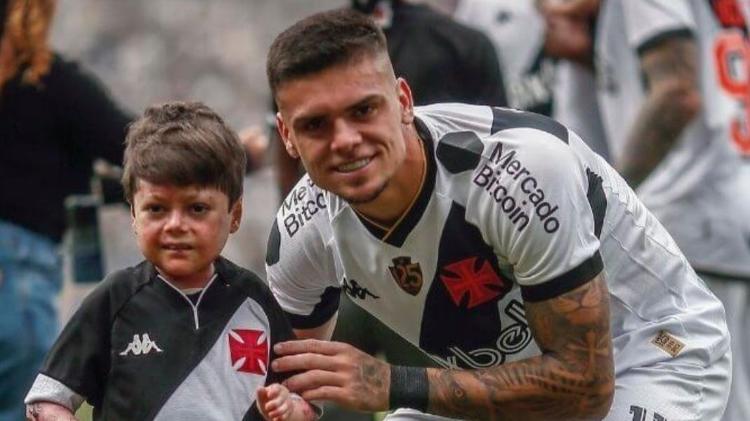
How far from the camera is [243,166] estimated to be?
4.71m

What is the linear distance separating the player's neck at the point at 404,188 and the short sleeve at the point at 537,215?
0.44 ft

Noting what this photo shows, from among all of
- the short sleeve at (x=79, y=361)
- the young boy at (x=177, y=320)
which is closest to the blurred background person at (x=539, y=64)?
the young boy at (x=177, y=320)

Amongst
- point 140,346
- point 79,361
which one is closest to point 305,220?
point 140,346

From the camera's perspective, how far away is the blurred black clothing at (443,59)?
7.63 m

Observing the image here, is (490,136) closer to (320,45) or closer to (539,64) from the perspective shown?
(320,45)

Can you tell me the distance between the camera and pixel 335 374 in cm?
457

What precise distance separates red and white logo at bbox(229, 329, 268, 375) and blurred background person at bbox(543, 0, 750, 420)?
3454mm

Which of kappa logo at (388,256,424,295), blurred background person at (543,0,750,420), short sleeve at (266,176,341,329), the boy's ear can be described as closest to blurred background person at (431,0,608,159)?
blurred background person at (543,0,750,420)

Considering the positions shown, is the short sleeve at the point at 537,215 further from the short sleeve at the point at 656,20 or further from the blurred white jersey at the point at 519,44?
the blurred white jersey at the point at 519,44

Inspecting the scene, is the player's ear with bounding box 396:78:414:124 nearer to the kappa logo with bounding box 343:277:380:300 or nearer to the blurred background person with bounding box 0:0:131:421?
the kappa logo with bounding box 343:277:380:300

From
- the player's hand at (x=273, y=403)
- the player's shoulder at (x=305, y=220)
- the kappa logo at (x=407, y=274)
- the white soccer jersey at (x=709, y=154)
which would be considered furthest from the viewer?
the white soccer jersey at (x=709, y=154)

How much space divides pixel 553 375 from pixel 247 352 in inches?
28.2

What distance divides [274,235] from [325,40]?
636 mm

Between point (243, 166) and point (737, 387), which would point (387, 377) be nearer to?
point (243, 166)
